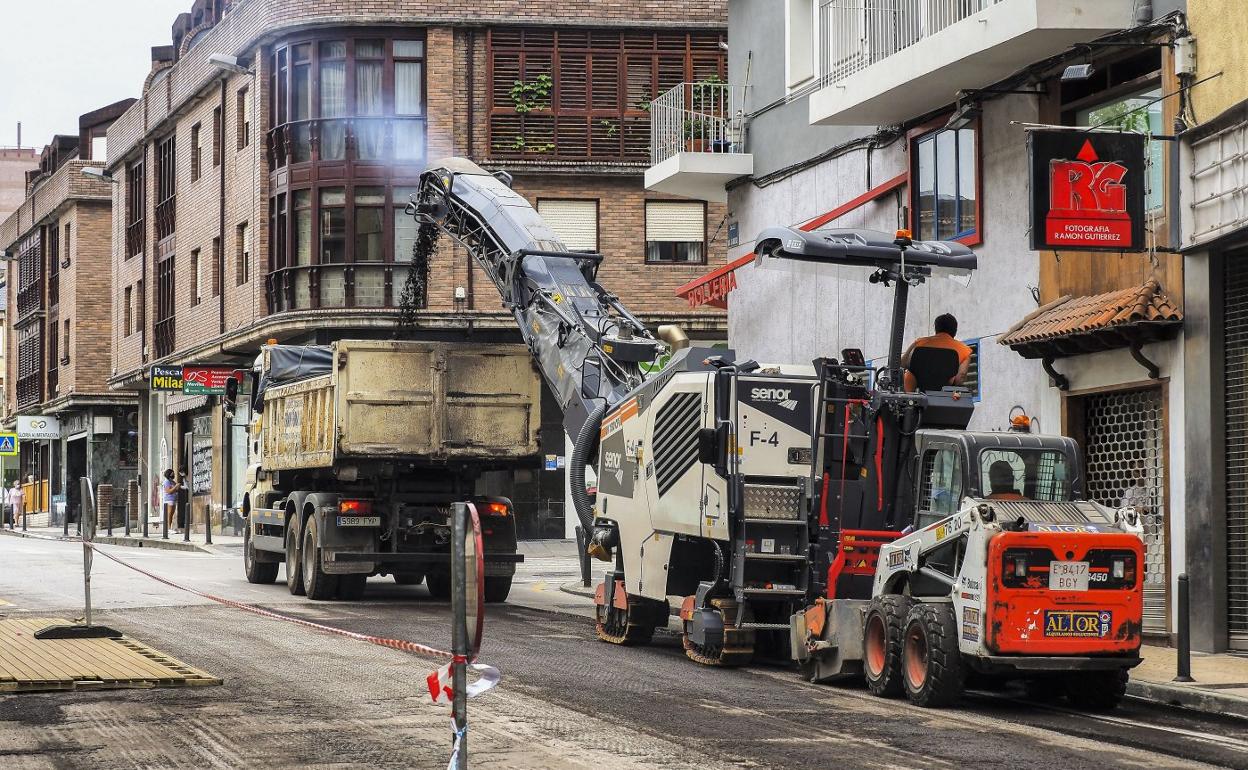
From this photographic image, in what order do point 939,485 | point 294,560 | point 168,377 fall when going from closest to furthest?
point 939,485
point 294,560
point 168,377

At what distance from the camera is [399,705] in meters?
11.1

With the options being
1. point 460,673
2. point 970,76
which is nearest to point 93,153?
point 970,76

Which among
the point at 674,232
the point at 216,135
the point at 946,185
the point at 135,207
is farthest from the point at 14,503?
the point at 946,185

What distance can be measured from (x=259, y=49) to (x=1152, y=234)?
2715 cm

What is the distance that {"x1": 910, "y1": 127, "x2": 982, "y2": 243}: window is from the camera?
785 inches

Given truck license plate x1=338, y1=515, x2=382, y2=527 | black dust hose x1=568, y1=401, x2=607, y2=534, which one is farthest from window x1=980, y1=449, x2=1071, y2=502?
truck license plate x1=338, y1=515, x2=382, y2=527

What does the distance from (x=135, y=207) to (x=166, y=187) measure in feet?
13.1

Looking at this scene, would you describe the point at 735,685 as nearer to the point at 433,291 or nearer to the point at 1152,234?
the point at 1152,234

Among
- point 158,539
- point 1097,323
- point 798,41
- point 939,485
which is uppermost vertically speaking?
point 798,41

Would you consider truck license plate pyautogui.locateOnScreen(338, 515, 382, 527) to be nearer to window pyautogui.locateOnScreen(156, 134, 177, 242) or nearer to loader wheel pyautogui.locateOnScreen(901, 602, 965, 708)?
loader wheel pyautogui.locateOnScreen(901, 602, 965, 708)

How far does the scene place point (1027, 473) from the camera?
12.7 m

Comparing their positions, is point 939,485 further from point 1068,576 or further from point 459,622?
point 459,622

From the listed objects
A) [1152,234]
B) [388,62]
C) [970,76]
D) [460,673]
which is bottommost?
[460,673]

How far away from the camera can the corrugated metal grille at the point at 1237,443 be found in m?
15.8
